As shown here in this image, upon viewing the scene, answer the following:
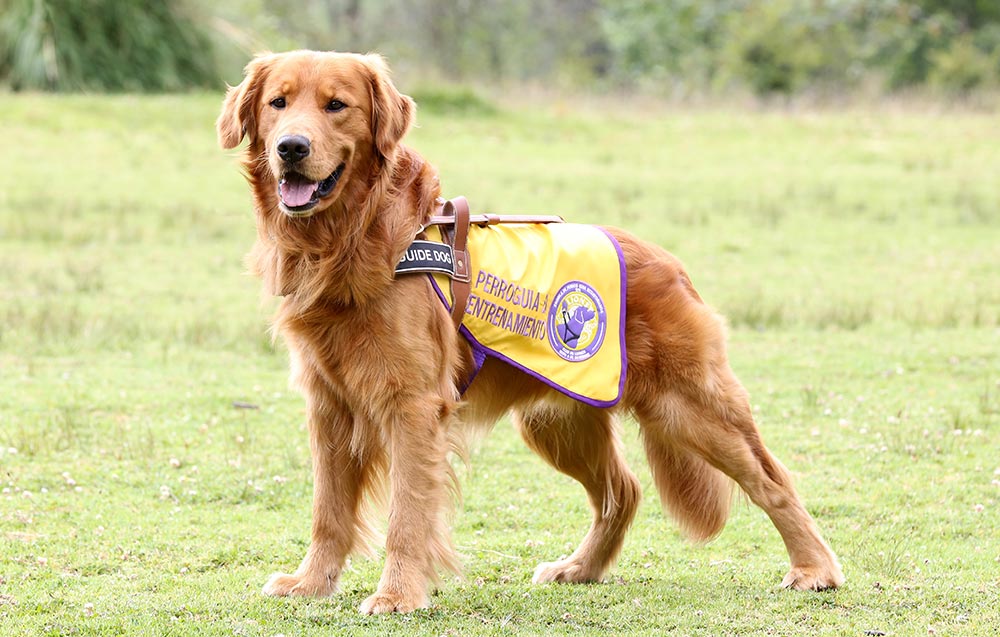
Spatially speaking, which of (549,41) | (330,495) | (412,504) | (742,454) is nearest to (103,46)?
(330,495)

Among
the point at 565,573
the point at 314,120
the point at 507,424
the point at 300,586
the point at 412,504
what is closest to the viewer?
the point at 314,120

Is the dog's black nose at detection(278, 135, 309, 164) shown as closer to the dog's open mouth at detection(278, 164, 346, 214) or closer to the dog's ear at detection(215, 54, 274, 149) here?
the dog's open mouth at detection(278, 164, 346, 214)

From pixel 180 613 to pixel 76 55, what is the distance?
23.1 metres

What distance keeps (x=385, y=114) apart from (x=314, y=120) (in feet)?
1.15

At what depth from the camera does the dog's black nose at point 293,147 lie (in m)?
5.06

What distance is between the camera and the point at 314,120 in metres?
5.21

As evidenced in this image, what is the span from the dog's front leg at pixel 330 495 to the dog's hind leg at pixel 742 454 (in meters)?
1.37

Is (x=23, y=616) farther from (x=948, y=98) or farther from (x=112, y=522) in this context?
(x=948, y=98)

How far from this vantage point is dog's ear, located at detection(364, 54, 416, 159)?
5.40 m

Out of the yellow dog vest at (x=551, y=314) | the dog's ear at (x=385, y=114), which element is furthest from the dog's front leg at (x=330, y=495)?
the dog's ear at (x=385, y=114)

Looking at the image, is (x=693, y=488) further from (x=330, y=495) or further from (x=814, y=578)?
(x=330, y=495)

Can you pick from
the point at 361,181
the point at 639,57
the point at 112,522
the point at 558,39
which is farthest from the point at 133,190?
the point at 558,39

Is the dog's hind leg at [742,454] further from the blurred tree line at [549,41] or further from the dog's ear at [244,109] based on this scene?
the blurred tree line at [549,41]

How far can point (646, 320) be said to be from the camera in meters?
5.79
